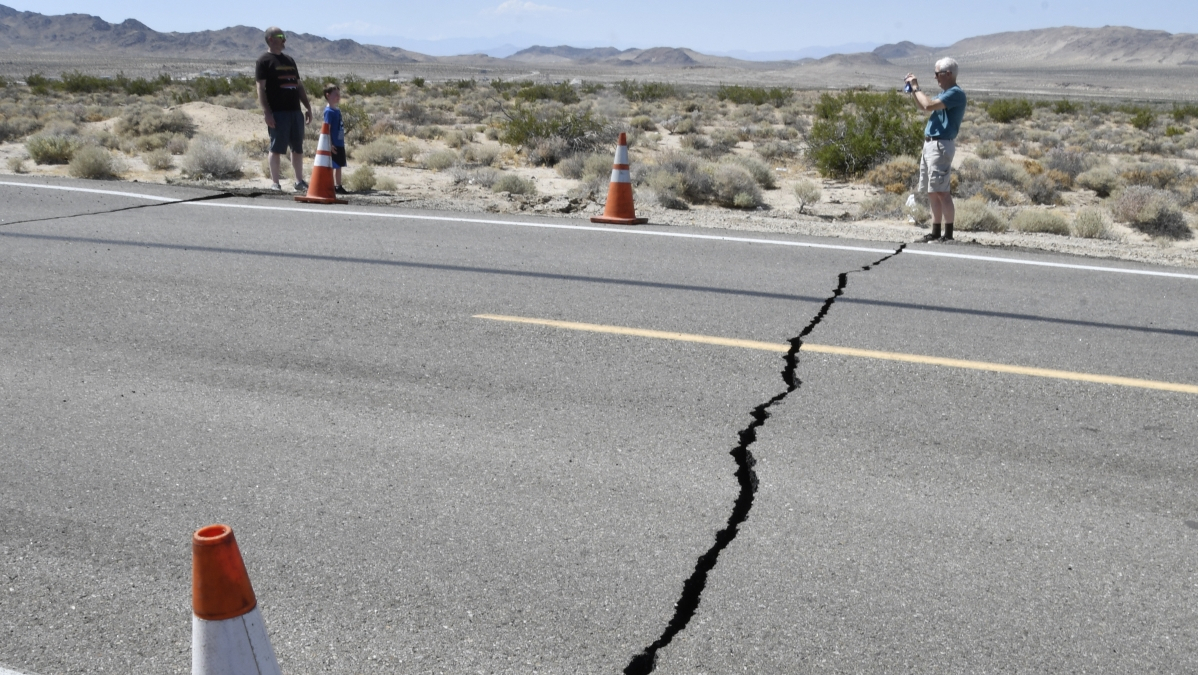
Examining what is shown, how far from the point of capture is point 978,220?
37.9 feet

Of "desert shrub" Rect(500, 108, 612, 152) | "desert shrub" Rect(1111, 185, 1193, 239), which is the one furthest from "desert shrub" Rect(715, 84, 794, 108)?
"desert shrub" Rect(1111, 185, 1193, 239)

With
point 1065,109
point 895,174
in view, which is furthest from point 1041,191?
point 1065,109

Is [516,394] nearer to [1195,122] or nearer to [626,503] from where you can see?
[626,503]

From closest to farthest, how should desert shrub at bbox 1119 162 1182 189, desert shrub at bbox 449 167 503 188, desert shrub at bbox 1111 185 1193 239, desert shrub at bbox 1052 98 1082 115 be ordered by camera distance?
desert shrub at bbox 1111 185 1193 239 → desert shrub at bbox 449 167 503 188 → desert shrub at bbox 1119 162 1182 189 → desert shrub at bbox 1052 98 1082 115

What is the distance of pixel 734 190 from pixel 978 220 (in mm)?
4155

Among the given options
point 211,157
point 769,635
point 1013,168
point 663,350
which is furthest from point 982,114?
point 769,635

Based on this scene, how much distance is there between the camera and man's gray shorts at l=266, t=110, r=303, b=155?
40.1 ft

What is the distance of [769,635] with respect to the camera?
3047 millimetres

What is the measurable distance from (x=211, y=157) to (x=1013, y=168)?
13.8 metres

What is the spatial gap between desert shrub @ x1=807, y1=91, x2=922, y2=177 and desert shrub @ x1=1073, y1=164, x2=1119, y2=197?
2993mm

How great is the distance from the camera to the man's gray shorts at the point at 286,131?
40.1ft

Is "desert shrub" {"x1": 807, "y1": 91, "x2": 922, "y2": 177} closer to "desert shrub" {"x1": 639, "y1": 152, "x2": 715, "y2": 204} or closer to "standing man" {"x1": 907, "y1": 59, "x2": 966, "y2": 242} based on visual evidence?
"desert shrub" {"x1": 639, "y1": 152, "x2": 715, "y2": 204}

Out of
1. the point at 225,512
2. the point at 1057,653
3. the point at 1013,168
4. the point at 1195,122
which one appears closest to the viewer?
the point at 1057,653

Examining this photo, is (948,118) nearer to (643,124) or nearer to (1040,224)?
(1040,224)
